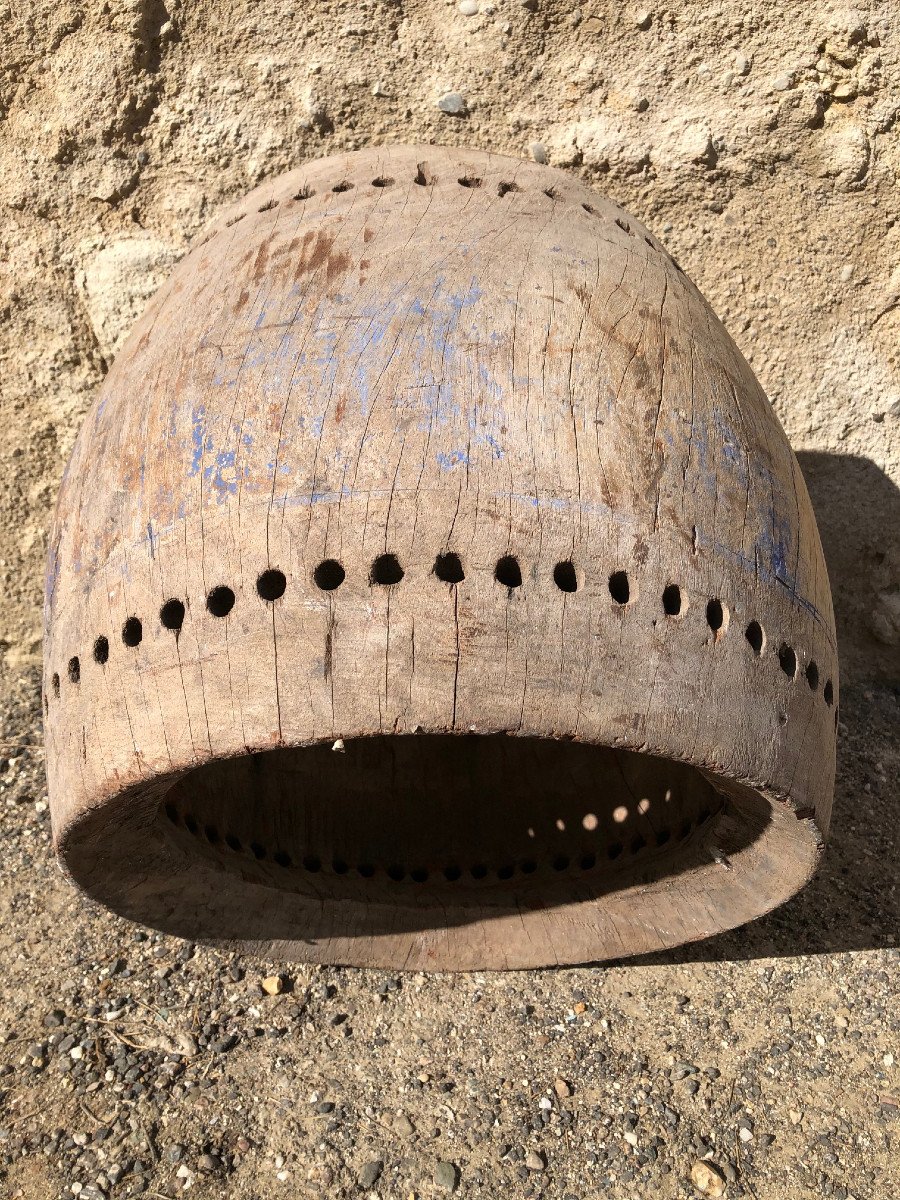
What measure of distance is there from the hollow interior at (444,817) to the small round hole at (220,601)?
0.76 meters

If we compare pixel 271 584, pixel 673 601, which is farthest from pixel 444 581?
pixel 673 601

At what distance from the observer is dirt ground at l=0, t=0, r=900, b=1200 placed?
225cm

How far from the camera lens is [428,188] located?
226 cm

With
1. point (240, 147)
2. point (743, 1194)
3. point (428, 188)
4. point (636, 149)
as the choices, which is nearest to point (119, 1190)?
point (743, 1194)

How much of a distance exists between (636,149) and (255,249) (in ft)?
4.87

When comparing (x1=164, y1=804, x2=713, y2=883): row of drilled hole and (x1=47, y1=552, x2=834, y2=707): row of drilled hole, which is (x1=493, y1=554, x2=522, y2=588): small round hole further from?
(x1=164, y1=804, x2=713, y2=883): row of drilled hole

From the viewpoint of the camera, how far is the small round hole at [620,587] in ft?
5.77

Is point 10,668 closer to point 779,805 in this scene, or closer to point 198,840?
point 198,840

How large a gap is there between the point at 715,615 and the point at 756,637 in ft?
0.34

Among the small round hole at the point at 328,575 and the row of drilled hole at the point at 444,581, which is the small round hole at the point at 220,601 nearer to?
the row of drilled hole at the point at 444,581


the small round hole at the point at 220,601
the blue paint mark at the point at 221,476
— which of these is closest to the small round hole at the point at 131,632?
the small round hole at the point at 220,601

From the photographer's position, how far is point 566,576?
1.75 meters

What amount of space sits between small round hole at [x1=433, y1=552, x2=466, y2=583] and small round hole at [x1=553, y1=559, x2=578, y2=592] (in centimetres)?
16

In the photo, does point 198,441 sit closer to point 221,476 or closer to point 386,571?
point 221,476
